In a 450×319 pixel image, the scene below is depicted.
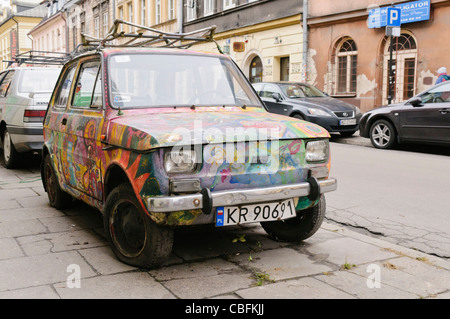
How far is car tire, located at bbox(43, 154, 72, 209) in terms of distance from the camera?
5.92 m

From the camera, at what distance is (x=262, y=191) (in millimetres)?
3795

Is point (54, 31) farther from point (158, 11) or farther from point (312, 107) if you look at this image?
point (312, 107)

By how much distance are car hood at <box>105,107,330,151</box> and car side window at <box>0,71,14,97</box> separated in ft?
19.2

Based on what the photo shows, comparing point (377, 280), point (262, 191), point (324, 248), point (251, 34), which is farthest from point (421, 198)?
point (251, 34)

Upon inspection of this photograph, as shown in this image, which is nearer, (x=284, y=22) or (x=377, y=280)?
(x=377, y=280)

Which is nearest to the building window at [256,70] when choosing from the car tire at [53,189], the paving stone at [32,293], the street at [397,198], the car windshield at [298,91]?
the car windshield at [298,91]

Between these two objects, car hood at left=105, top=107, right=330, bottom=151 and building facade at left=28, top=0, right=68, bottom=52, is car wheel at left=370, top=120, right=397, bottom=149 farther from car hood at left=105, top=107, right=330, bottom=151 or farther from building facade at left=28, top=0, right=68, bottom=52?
building facade at left=28, top=0, right=68, bottom=52

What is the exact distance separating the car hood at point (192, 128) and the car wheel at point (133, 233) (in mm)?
417

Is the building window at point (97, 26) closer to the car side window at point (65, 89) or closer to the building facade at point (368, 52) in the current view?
the building facade at point (368, 52)

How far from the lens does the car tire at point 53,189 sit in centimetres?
592

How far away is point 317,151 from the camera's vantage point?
4.23 metres

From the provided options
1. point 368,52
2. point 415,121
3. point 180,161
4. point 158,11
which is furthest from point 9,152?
point 158,11
